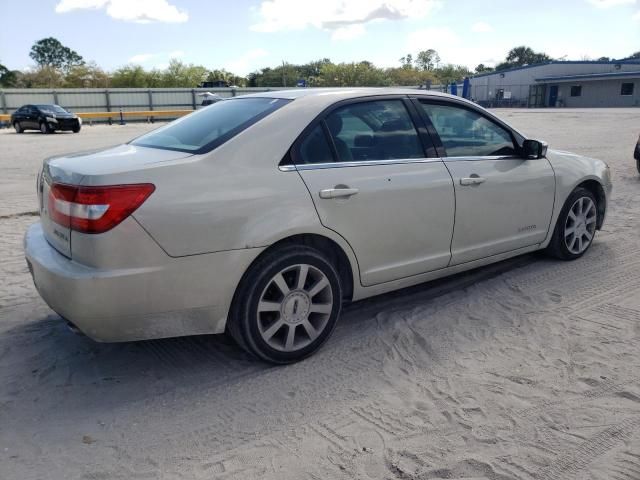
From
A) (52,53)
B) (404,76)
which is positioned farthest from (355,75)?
(52,53)

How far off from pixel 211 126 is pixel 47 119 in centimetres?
2624

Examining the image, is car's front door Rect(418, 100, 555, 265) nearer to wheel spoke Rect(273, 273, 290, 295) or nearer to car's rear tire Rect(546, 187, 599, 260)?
car's rear tire Rect(546, 187, 599, 260)

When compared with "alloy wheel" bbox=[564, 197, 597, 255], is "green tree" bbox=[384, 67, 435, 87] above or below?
above

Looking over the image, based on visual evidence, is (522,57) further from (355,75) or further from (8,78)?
(8,78)

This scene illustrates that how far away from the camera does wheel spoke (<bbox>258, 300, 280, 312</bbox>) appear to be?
3.24 meters

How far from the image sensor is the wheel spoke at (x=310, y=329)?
3.45 m

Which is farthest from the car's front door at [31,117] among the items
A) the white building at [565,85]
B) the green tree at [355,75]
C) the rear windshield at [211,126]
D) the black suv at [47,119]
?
the green tree at [355,75]

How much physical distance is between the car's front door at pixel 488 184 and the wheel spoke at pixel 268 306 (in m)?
1.52

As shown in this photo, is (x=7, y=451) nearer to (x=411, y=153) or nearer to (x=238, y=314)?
(x=238, y=314)

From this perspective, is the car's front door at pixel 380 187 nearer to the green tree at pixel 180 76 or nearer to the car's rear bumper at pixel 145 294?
the car's rear bumper at pixel 145 294

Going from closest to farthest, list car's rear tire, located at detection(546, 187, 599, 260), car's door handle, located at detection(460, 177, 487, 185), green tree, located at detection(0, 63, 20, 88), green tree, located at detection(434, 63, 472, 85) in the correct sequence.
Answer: car's door handle, located at detection(460, 177, 487, 185) < car's rear tire, located at detection(546, 187, 599, 260) < green tree, located at detection(0, 63, 20, 88) < green tree, located at detection(434, 63, 472, 85)

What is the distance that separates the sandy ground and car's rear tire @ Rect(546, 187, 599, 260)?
0.65 m

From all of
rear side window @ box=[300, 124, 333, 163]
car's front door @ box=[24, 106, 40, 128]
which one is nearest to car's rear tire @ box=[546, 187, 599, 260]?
rear side window @ box=[300, 124, 333, 163]

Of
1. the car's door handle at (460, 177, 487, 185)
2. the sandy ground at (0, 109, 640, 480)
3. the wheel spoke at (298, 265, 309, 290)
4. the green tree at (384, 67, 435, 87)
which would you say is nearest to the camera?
the sandy ground at (0, 109, 640, 480)
